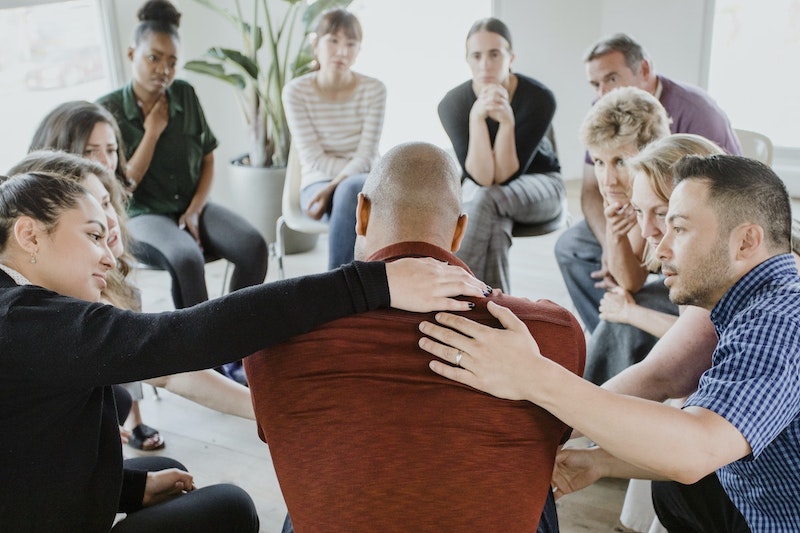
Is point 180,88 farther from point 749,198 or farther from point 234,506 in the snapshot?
point 749,198

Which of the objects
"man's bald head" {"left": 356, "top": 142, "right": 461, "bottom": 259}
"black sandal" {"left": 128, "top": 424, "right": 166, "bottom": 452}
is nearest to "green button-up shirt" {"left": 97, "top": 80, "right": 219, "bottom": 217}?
"black sandal" {"left": 128, "top": 424, "right": 166, "bottom": 452}

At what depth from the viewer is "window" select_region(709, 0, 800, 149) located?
5.39m

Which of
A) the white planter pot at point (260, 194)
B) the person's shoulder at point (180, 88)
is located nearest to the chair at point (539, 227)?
the person's shoulder at point (180, 88)

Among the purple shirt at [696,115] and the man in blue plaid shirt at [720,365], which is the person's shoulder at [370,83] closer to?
the purple shirt at [696,115]

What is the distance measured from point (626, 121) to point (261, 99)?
7.31 feet

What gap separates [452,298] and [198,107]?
7.52 feet

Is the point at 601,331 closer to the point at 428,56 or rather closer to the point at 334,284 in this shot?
the point at 334,284

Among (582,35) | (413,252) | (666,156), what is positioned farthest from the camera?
(582,35)

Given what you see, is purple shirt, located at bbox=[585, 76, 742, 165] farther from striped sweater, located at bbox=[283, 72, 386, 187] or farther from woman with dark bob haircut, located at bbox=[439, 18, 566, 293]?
striped sweater, located at bbox=[283, 72, 386, 187]

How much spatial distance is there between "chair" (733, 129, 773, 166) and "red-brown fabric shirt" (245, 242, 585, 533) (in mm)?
2125

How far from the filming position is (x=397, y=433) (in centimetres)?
112

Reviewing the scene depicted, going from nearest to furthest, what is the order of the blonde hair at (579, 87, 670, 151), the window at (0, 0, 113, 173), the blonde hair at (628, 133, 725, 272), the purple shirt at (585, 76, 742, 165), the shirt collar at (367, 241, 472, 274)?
1. the shirt collar at (367, 241, 472, 274)
2. the blonde hair at (628, 133, 725, 272)
3. the blonde hair at (579, 87, 670, 151)
4. the purple shirt at (585, 76, 742, 165)
5. the window at (0, 0, 113, 173)

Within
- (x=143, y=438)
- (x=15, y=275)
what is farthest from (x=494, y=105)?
(x=15, y=275)

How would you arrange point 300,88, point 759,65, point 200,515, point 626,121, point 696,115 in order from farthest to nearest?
1. point 759,65
2. point 300,88
3. point 696,115
4. point 626,121
5. point 200,515
